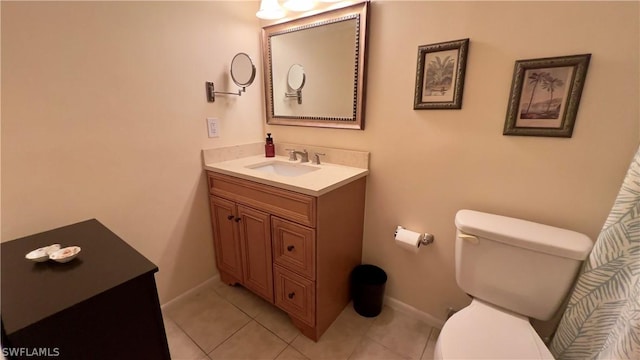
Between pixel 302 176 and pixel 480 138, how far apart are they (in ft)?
2.93

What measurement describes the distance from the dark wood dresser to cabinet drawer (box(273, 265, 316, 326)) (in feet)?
2.14

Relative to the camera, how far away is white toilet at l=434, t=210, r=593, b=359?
985 millimetres

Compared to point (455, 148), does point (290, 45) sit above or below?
above

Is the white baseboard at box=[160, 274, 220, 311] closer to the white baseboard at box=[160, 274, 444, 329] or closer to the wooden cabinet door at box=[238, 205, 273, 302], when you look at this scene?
the white baseboard at box=[160, 274, 444, 329]

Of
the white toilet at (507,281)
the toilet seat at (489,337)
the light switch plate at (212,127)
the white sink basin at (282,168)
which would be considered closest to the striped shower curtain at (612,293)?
the white toilet at (507,281)

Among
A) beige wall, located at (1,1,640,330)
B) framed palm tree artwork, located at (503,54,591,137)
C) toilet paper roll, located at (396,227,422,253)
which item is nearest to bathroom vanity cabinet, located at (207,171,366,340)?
beige wall, located at (1,1,640,330)

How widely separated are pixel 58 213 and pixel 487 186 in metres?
2.00

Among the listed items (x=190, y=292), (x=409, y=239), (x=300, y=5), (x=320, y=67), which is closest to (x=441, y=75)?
(x=320, y=67)

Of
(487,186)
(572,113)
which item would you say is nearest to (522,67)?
(572,113)

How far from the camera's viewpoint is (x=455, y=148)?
1.32 m

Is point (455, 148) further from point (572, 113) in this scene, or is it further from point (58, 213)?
point (58, 213)

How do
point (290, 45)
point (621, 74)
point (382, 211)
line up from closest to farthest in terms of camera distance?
point (621, 74)
point (382, 211)
point (290, 45)

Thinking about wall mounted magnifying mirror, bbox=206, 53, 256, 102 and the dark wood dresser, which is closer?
the dark wood dresser

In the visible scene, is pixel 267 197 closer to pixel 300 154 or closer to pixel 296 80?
pixel 300 154
